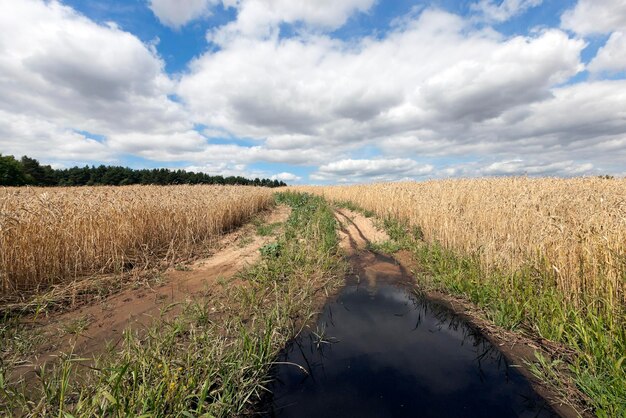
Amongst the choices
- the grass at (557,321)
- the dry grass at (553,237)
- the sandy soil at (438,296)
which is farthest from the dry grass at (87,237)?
the dry grass at (553,237)

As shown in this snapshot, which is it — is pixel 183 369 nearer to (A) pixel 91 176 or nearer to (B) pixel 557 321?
(B) pixel 557 321

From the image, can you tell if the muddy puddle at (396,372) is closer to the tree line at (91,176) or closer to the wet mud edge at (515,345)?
the wet mud edge at (515,345)

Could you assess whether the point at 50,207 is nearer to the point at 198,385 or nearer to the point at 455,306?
the point at 198,385

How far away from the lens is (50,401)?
2719 mm

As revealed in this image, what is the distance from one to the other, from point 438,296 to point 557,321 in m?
2.25

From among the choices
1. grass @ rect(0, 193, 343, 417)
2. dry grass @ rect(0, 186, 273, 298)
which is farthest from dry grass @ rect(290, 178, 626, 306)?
dry grass @ rect(0, 186, 273, 298)

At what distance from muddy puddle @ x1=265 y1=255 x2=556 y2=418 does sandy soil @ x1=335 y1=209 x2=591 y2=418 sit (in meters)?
0.14

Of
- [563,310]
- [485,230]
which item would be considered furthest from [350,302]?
[485,230]

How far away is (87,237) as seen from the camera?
6.82m

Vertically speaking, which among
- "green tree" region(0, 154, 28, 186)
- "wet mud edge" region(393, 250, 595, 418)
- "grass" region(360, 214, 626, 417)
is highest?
"green tree" region(0, 154, 28, 186)

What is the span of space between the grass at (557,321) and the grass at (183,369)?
10.7 ft

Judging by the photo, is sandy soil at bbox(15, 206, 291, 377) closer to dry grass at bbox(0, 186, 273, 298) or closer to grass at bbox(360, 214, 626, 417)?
dry grass at bbox(0, 186, 273, 298)

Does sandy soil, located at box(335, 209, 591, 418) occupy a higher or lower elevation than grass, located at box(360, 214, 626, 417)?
lower

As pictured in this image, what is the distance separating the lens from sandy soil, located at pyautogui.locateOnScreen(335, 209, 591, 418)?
3801 mm
